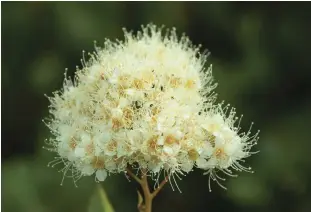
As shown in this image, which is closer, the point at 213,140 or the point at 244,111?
the point at 213,140

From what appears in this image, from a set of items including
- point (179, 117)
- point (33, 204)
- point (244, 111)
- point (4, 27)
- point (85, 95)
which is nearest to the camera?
point (179, 117)

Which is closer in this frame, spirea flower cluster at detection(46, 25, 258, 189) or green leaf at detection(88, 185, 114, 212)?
spirea flower cluster at detection(46, 25, 258, 189)

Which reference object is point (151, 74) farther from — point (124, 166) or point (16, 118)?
point (16, 118)

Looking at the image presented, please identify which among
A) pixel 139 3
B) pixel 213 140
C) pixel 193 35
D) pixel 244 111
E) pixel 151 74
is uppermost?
pixel 139 3

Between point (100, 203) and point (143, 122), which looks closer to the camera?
point (143, 122)

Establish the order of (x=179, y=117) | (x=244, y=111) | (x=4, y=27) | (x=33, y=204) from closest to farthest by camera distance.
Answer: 1. (x=179, y=117)
2. (x=33, y=204)
3. (x=244, y=111)
4. (x=4, y=27)

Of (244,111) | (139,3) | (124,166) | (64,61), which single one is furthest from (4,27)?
(124,166)

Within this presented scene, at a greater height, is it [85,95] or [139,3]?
[139,3]

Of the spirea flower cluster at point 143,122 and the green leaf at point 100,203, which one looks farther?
the green leaf at point 100,203
